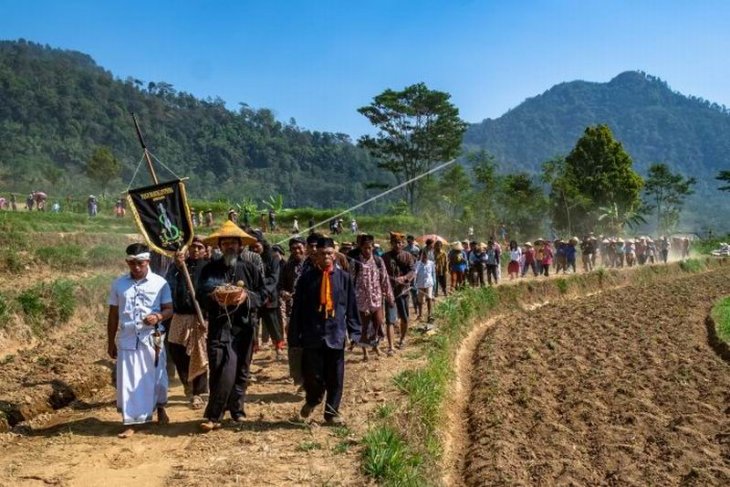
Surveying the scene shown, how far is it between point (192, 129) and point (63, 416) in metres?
104

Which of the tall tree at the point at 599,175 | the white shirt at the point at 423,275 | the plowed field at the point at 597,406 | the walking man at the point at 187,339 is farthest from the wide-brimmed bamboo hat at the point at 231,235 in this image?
the tall tree at the point at 599,175

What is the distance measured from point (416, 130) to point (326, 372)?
4218 centimetres

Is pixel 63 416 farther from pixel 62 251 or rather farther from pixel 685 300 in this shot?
pixel 685 300

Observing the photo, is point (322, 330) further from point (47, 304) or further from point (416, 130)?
point (416, 130)

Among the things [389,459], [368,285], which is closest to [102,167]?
[368,285]

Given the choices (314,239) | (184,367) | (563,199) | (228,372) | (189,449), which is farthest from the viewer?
(563,199)

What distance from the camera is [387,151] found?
159ft

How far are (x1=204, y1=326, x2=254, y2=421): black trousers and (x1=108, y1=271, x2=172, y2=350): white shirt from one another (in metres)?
0.63

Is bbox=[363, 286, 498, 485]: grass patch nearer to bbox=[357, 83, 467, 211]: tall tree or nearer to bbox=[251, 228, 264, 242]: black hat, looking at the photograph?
bbox=[251, 228, 264, 242]: black hat

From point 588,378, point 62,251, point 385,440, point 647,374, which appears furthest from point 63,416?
point 62,251

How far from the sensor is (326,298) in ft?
21.3

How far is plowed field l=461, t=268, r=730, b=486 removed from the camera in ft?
21.6

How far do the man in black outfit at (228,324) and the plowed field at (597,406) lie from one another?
241cm

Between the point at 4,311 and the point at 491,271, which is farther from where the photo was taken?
the point at 491,271
